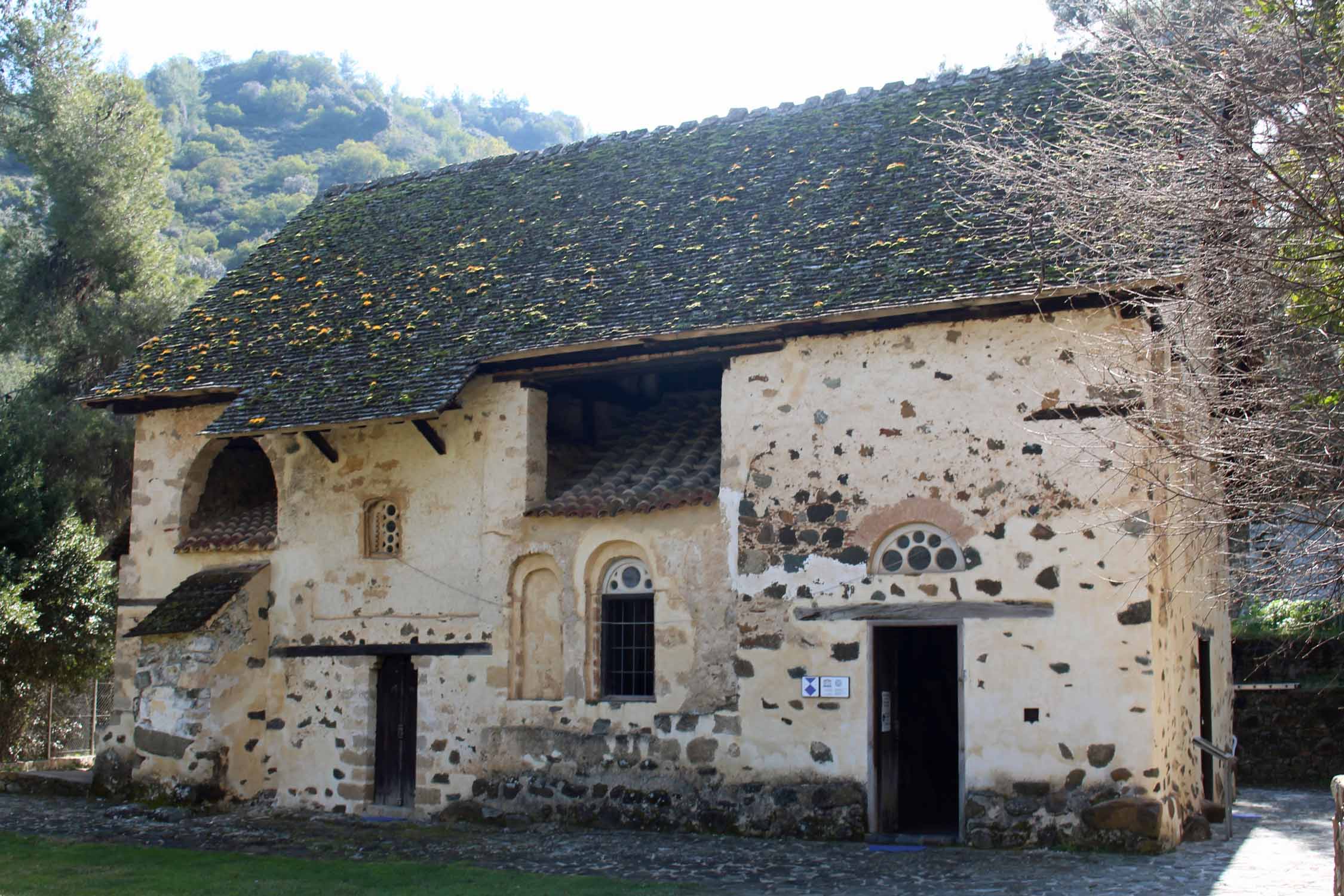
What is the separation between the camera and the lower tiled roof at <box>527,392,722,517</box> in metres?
14.0

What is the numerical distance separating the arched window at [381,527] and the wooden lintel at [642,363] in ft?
7.23

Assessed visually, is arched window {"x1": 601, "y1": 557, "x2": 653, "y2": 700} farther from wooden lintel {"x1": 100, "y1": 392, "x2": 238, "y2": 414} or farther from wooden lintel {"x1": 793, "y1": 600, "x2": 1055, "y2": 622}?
wooden lintel {"x1": 100, "y1": 392, "x2": 238, "y2": 414}

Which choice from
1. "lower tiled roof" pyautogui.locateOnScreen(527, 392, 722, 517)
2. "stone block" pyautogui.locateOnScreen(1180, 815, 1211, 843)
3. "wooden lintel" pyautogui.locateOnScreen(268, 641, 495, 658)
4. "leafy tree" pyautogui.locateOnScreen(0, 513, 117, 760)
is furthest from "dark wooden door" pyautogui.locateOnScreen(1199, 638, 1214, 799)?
"leafy tree" pyautogui.locateOnScreen(0, 513, 117, 760)

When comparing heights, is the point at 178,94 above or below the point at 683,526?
above

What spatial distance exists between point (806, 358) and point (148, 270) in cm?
1761

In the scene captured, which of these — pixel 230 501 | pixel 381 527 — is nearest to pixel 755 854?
pixel 381 527

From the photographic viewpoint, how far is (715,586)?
13680 mm

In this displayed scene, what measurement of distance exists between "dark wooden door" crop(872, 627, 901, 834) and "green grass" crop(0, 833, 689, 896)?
3.35m

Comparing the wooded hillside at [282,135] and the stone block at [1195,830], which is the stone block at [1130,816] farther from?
the wooded hillside at [282,135]

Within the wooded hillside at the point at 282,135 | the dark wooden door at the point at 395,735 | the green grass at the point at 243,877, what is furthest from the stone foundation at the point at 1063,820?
the wooded hillside at the point at 282,135

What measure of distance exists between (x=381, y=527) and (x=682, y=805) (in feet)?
17.2

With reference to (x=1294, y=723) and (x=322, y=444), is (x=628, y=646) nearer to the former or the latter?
(x=322, y=444)

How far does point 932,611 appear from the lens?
41.3 feet

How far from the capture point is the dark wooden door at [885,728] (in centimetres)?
1299
